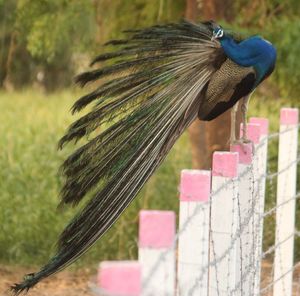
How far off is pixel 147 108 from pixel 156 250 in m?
2.07

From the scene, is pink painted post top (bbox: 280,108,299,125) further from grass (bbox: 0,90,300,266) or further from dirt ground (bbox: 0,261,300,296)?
grass (bbox: 0,90,300,266)

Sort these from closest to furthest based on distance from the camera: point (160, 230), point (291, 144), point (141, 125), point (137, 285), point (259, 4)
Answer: point (137, 285)
point (160, 230)
point (141, 125)
point (291, 144)
point (259, 4)

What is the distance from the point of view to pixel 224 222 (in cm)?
324

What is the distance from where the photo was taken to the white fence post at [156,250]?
81.6 inches

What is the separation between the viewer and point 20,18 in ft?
23.2

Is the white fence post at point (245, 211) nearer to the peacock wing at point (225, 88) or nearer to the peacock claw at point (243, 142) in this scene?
the peacock claw at point (243, 142)

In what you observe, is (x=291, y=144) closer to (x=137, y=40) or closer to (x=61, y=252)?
(x=137, y=40)

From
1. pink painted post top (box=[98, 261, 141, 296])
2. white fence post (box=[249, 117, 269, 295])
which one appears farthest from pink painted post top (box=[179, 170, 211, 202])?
white fence post (box=[249, 117, 269, 295])

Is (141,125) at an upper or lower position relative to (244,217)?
upper

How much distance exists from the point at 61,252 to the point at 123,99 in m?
0.87

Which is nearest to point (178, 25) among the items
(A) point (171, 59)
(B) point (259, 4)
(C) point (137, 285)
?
(A) point (171, 59)

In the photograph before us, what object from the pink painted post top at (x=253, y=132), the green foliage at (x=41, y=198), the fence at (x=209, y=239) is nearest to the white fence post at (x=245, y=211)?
the fence at (x=209, y=239)

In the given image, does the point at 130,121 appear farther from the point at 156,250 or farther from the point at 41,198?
the point at 41,198

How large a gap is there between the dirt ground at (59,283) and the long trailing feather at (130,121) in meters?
1.70
